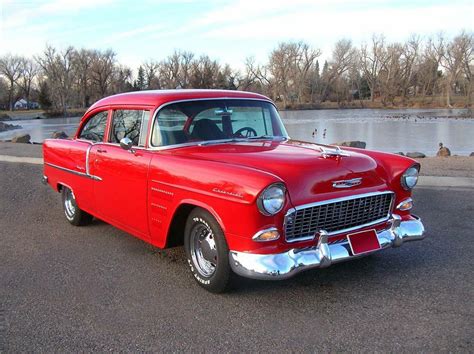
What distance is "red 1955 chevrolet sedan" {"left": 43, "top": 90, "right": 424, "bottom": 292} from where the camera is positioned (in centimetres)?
361

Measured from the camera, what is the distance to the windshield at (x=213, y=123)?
15.3 feet

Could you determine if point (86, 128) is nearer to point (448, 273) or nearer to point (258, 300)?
point (258, 300)

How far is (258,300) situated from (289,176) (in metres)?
1.05

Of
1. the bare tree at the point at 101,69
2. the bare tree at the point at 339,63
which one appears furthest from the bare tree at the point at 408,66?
the bare tree at the point at 101,69

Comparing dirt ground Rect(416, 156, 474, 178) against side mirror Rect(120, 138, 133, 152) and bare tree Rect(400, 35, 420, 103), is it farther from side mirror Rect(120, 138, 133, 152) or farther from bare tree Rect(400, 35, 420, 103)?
bare tree Rect(400, 35, 420, 103)

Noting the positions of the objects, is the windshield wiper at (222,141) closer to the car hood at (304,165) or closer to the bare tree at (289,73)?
the car hood at (304,165)

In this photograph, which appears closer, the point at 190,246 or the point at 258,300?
the point at 258,300

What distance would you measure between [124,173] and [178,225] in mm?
870

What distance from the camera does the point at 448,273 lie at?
4402 millimetres

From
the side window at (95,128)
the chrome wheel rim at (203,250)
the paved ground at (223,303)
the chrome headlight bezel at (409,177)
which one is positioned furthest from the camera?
the side window at (95,128)

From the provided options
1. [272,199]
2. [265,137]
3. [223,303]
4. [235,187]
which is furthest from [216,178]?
[265,137]

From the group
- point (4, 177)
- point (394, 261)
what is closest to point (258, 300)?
point (394, 261)

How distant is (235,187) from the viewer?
11.9ft

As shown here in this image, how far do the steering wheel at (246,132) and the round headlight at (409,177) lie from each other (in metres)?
1.57
